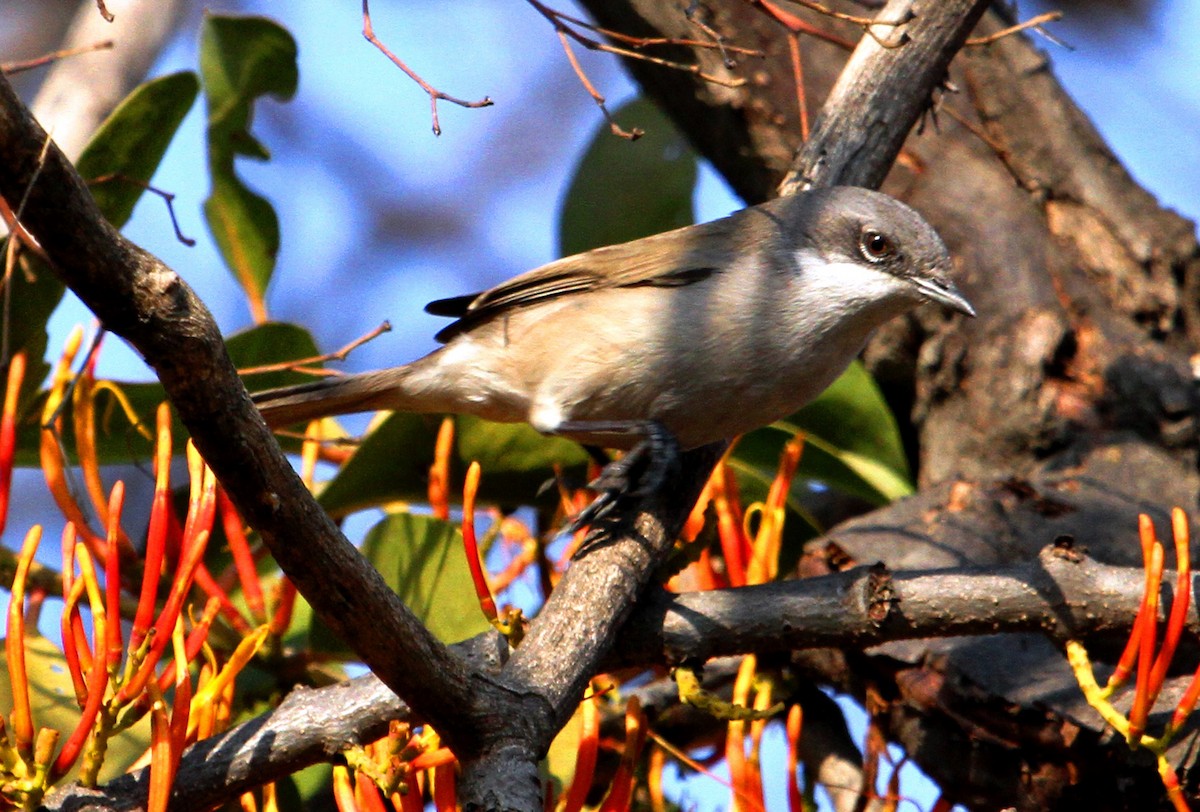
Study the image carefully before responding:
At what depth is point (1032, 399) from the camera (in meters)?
3.77

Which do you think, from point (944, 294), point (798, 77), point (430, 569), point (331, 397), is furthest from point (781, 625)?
point (798, 77)

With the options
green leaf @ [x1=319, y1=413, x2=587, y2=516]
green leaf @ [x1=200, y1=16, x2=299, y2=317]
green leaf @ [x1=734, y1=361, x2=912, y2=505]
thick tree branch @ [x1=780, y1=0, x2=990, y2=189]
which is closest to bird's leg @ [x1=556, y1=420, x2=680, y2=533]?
green leaf @ [x1=319, y1=413, x2=587, y2=516]

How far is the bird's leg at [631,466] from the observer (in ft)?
9.28

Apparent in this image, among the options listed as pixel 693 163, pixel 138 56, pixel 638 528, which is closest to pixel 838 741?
pixel 638 528

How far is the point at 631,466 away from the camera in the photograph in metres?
2.95

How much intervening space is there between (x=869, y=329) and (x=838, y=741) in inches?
43.0

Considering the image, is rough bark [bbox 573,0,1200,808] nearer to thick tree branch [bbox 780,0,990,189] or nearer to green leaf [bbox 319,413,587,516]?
thick tree branch [bbox 780,0,990,189]

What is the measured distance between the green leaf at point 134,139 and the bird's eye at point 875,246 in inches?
71.2

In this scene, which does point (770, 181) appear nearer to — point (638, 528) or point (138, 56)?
point (638, 528)

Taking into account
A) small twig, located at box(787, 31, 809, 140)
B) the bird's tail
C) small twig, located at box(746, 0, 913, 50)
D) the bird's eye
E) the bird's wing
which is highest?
small twig, located at box(787, 31, 809, 140)

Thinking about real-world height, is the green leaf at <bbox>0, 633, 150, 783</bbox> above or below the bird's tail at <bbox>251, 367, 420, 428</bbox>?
below

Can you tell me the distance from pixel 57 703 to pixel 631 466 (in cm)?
139

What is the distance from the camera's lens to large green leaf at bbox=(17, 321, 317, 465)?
3.10 m

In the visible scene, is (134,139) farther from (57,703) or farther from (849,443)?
(849,443)
